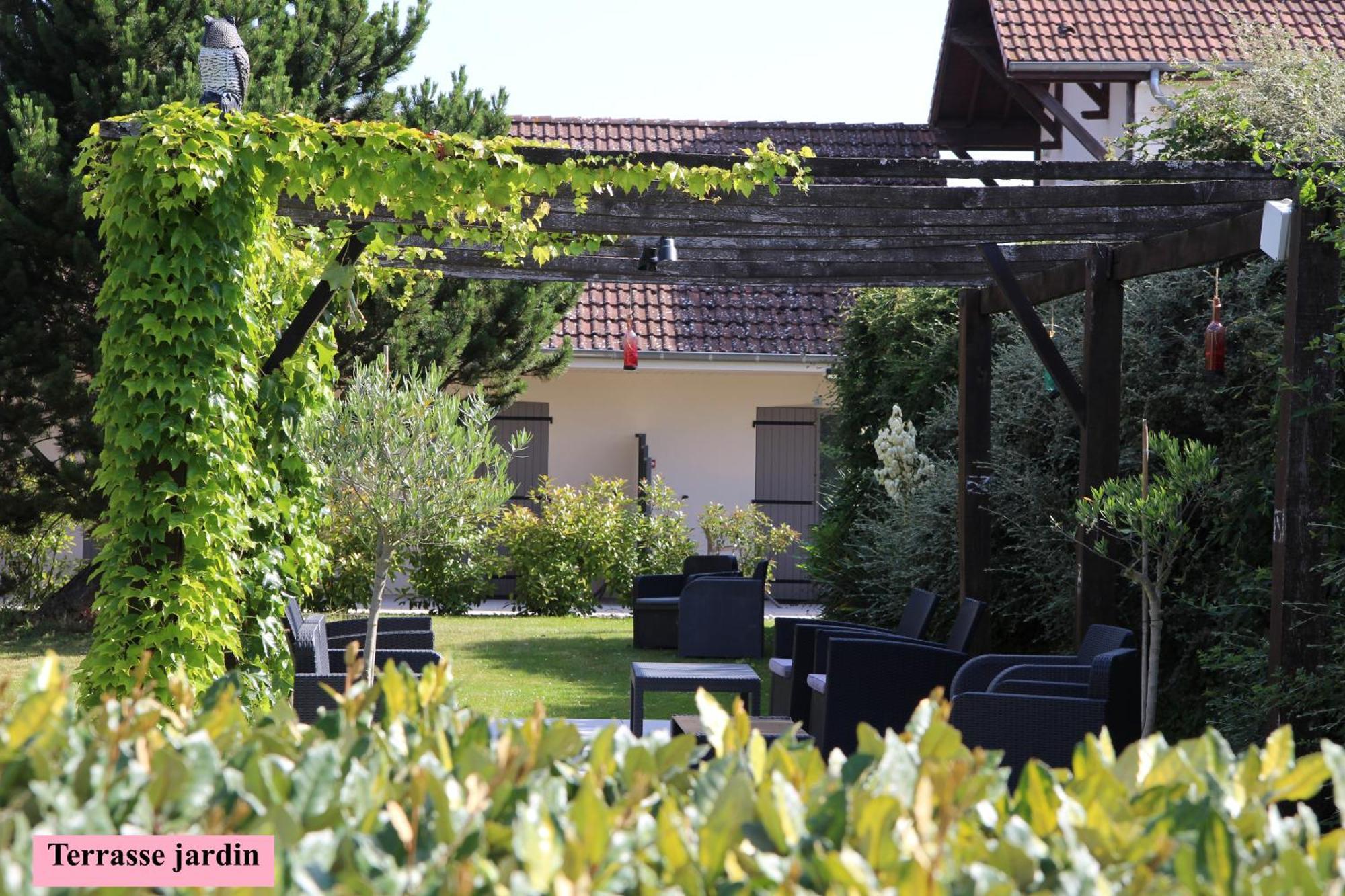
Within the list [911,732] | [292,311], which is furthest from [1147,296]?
[911,732]

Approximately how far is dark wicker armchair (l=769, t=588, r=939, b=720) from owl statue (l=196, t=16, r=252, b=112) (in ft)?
12.1

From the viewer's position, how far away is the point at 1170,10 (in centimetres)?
1276

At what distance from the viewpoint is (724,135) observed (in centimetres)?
1603

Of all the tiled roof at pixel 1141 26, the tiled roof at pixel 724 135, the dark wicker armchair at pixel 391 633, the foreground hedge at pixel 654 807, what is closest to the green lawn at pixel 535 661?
the dark wicker armchair at pixel 391 633

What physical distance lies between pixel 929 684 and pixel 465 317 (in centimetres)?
686

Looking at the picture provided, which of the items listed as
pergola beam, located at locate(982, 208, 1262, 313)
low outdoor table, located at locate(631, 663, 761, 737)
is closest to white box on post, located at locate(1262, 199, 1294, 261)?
pergola beam, located at locate(982, 208, 1262, 313)

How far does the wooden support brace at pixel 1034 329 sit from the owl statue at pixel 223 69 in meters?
3.62

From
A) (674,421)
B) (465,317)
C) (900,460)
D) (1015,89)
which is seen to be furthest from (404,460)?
(1015,89)

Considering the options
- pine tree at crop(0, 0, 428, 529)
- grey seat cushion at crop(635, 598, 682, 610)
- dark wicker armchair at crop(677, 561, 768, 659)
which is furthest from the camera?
grey seat cushion at crop(635, 598, 682, 610)

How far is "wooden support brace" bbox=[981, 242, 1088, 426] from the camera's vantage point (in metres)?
6.92

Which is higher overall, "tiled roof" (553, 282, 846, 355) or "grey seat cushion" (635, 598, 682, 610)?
"tiled roof" (553, 282, 846, 355)

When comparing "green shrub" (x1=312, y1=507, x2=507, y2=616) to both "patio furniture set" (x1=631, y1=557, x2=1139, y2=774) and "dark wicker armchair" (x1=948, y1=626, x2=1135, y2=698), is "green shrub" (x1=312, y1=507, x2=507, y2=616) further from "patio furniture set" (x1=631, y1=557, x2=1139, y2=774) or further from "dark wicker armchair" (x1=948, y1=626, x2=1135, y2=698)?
"dark wicker armchair" (x1=948, y1=626, x2=1135, y2=698)

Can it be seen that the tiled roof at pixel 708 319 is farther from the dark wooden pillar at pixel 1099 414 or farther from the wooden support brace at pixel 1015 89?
the dark wooden pillar at pixel 1099 414

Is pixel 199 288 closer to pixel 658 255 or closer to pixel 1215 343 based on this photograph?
pixel 658 255
